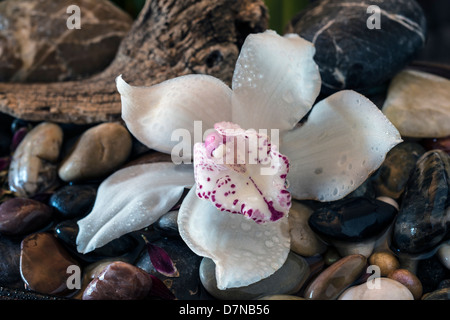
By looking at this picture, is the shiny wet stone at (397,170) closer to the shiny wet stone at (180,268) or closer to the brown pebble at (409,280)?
the brown pebble at (409,280)

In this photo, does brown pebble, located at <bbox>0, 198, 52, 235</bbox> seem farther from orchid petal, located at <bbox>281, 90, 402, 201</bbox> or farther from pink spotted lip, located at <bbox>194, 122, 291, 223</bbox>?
orchid petal, located at <bbox>281, 90, 402, 201</bbox>

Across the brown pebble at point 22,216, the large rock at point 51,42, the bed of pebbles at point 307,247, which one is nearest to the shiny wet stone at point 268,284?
the bed of pebbles at point 307,247

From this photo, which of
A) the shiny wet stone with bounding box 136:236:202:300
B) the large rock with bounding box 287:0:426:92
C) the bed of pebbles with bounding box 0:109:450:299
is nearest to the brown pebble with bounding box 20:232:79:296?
the bed of pebbles with bounding box 0:109:450:299

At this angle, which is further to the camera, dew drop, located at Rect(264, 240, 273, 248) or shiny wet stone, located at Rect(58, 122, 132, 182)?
shiny wet stone, located at Rect(58, 122, 132, 182)

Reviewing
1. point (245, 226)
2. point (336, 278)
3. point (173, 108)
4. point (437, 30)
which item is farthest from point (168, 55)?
point (437, 30)

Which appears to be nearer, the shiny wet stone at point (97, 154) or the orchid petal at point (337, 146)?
the orchid petal at point (337, 146)
